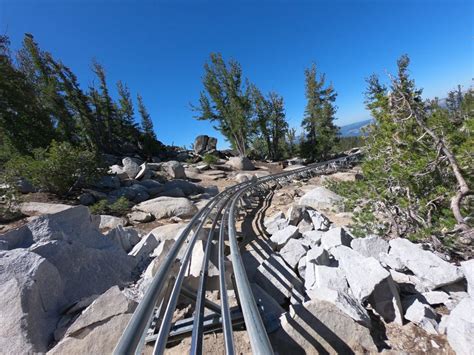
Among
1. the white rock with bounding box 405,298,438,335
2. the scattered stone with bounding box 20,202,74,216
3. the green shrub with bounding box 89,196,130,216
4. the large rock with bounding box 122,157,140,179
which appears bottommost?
the white rock with bounding box 405,298,438,335

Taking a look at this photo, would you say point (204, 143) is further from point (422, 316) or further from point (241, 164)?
point (422, 316)

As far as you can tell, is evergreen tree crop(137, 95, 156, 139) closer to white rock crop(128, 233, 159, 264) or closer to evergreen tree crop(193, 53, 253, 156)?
evergreen tree crop(193, 53, 253, 156)

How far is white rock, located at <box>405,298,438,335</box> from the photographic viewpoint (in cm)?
256

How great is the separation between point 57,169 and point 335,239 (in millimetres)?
13428

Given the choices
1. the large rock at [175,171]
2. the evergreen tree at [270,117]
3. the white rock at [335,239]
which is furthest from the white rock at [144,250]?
the evergreen tree at [270,117]

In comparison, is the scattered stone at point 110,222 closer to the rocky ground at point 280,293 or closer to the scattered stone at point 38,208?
the scattered stone at point 38,208

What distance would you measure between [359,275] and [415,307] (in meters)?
0.69

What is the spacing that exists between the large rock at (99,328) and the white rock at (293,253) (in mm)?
2837

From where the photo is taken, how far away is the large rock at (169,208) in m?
9.52

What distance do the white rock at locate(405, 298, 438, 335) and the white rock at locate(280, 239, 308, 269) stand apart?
5.66ft

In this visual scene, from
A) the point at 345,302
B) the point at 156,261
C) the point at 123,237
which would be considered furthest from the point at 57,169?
the point at 345,302

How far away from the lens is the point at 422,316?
2.63m

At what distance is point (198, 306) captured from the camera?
8.70 feet

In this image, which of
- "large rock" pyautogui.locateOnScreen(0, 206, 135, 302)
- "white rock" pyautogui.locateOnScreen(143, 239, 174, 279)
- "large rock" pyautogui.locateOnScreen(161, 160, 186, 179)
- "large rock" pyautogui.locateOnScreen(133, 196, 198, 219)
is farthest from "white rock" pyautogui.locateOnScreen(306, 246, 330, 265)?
"large rock" pyautogui.locateOnScreen(161, 160, 186, 179)
